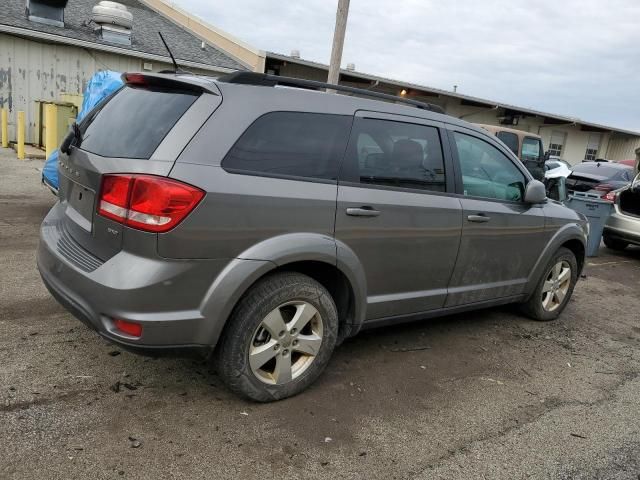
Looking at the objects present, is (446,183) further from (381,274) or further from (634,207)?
(634,207)

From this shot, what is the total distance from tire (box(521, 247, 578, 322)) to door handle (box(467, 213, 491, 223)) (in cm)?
121

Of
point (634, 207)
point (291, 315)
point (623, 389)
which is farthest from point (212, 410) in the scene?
point (634, 207)

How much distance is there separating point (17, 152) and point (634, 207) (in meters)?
12.8

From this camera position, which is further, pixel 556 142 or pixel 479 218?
pixel 556 142

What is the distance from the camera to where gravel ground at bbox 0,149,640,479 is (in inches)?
100

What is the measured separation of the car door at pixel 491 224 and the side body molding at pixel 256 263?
4.13 feet

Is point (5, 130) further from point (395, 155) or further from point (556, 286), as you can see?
point (556, 286)

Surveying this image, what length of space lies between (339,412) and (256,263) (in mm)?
A: 1056

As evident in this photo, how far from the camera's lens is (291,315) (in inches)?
121

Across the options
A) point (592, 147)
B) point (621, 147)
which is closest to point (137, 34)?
point (592, 147)

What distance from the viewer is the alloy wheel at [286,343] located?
9.57 feet

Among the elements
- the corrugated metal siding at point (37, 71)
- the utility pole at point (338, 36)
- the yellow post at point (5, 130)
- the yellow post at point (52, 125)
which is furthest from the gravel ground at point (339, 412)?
the corrugated metal siding at point (37, 71)

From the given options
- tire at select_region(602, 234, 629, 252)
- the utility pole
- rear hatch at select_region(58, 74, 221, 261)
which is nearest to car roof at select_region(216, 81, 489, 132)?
rear hatch at select_region(58, 74, 221, 261)

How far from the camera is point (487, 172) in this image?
4160mm
